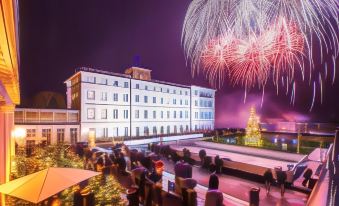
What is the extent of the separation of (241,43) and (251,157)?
1069 centimetres

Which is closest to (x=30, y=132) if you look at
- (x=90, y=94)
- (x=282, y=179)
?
(x=90, y=94)

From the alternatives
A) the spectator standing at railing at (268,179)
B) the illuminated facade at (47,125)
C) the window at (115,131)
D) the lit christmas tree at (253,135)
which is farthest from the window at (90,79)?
the spectator standing at railing at (268,179)

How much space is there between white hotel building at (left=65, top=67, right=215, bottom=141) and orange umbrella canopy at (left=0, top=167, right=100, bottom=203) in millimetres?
25109

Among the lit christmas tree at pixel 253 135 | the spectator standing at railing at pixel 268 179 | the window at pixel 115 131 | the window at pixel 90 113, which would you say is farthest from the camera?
the window at pixel 115 131

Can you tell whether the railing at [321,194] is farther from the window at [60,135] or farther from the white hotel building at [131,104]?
the white hotel building at [131,104]

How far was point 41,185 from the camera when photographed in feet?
18.7

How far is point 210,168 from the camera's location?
55.6ft

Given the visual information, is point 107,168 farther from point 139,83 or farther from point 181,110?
point 181,110

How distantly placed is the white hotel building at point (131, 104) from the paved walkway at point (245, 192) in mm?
18507

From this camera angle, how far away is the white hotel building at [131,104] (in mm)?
31853

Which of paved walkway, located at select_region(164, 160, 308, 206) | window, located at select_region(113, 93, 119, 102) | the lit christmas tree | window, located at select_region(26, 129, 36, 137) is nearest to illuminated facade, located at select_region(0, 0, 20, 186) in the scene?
paved walkway, located at select_region(164, 160, 308, 206)

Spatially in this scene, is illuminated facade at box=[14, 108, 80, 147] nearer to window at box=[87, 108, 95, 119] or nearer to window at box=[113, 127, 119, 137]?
window at box=[87, 108, 95, 119]

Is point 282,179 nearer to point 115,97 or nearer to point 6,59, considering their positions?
point 6,59

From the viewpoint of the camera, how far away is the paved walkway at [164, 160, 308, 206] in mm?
11328
